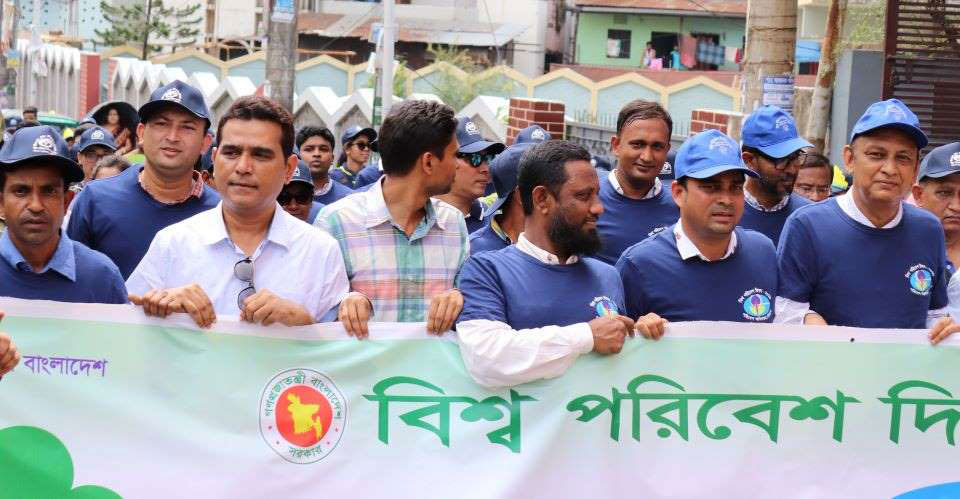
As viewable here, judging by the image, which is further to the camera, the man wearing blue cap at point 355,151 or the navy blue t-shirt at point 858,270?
the man wearing blue cap at point 355,151

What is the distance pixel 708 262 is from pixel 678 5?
166 feet

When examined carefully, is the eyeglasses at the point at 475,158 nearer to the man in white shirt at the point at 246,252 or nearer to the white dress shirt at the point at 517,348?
the man in white shirt at the point at 246,252

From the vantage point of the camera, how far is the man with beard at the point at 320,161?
9.89 meters

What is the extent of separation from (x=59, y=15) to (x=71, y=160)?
7842cm

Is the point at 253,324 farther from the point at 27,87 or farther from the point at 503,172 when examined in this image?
the point at 27,87

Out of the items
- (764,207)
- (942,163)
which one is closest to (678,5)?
(764,207)

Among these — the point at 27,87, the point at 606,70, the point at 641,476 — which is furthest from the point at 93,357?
the point at 27,87

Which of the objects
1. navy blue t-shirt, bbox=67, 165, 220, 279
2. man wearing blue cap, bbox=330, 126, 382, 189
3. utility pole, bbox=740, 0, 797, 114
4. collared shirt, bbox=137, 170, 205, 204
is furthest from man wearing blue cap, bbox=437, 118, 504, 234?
utility pole, bbox=740, 0, 797, 114

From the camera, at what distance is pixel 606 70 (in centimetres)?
Answer: 5356

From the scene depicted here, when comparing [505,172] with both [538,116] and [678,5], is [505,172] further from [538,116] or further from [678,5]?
[678,5]

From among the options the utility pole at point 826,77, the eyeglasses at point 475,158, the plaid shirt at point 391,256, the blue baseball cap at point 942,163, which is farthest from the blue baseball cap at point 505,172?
the utility pole at point 826,77

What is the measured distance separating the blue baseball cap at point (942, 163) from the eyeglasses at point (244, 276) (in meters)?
3.21

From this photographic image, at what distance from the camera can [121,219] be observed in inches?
246

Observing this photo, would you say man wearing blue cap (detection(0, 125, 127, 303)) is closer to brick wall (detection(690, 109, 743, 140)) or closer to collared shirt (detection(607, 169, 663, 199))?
collared shirt (detection(607, 169, 663, 199))
